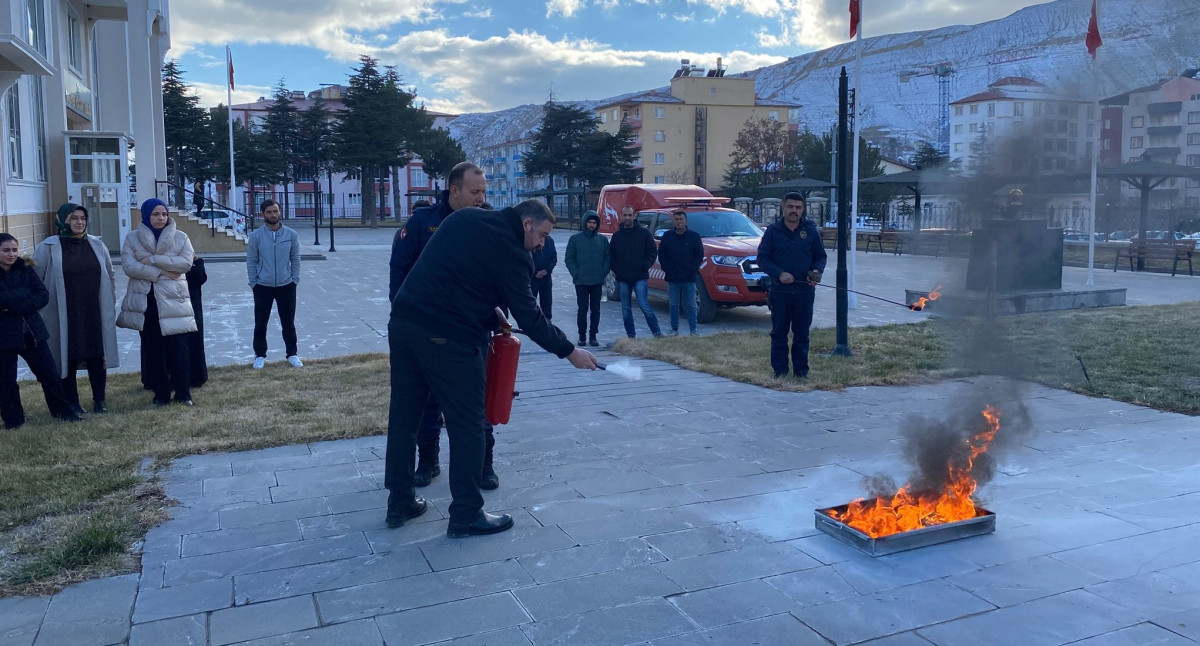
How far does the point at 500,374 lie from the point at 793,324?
4.85 meters

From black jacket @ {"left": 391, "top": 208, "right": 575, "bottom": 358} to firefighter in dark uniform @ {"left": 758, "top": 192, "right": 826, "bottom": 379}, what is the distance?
4811 mm

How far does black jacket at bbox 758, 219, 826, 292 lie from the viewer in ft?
29.3

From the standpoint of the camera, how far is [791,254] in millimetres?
8961

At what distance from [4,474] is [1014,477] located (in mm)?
6428

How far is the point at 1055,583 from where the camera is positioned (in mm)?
4035

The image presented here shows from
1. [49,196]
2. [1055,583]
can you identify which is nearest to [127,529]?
[1055,583]

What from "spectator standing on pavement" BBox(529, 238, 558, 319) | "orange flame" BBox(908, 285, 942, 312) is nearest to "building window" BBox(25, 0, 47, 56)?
"spectator standing on pavement" BBox(529, 238, 558, 319)

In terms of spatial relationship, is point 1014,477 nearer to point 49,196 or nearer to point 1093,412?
point 1093,412

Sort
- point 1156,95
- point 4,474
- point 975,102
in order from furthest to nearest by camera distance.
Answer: point 4,474 < point 975,102 < point 1156,95

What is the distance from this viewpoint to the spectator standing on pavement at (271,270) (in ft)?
32.2

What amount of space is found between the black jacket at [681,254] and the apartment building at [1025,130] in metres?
7.41

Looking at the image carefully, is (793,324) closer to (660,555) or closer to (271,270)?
(660,555)

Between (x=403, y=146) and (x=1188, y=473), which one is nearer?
(x=1188, y=473)

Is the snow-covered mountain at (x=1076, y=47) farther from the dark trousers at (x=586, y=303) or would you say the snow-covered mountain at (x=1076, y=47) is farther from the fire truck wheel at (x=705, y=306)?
the fire truck wheel at (x=705, y=306)
